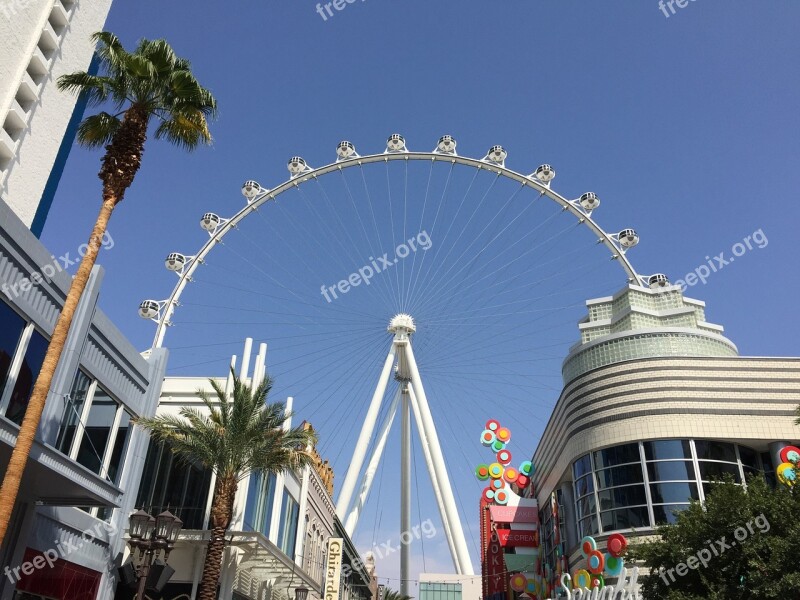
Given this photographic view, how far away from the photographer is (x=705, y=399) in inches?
1515

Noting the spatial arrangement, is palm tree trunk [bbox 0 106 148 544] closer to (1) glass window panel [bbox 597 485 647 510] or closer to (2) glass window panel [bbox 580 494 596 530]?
(1) glass window panel [bbox 597 485 647 510]

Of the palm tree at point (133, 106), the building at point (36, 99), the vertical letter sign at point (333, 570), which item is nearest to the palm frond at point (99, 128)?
the palm tree at point (133, 106)

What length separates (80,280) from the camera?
16.4 m

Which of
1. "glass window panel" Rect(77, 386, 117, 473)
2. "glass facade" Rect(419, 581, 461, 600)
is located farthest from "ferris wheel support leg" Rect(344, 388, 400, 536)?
"glass facade" Rect(419, 581, 461, 600)

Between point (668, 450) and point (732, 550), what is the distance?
16.4 meters

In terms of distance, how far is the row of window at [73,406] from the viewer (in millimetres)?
16891

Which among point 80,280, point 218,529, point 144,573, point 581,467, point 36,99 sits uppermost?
point 36,99

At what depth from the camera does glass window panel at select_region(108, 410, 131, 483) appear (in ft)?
74.9

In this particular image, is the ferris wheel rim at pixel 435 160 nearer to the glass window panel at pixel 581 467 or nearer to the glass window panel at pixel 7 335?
the glass window panel at pixel 581 467

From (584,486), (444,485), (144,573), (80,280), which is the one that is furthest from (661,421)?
(80,280)

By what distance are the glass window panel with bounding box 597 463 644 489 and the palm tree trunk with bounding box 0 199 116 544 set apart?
96.4 ft

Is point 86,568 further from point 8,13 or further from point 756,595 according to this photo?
point 8,13

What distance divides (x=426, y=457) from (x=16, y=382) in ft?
112

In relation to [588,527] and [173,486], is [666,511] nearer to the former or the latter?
[588,527]
